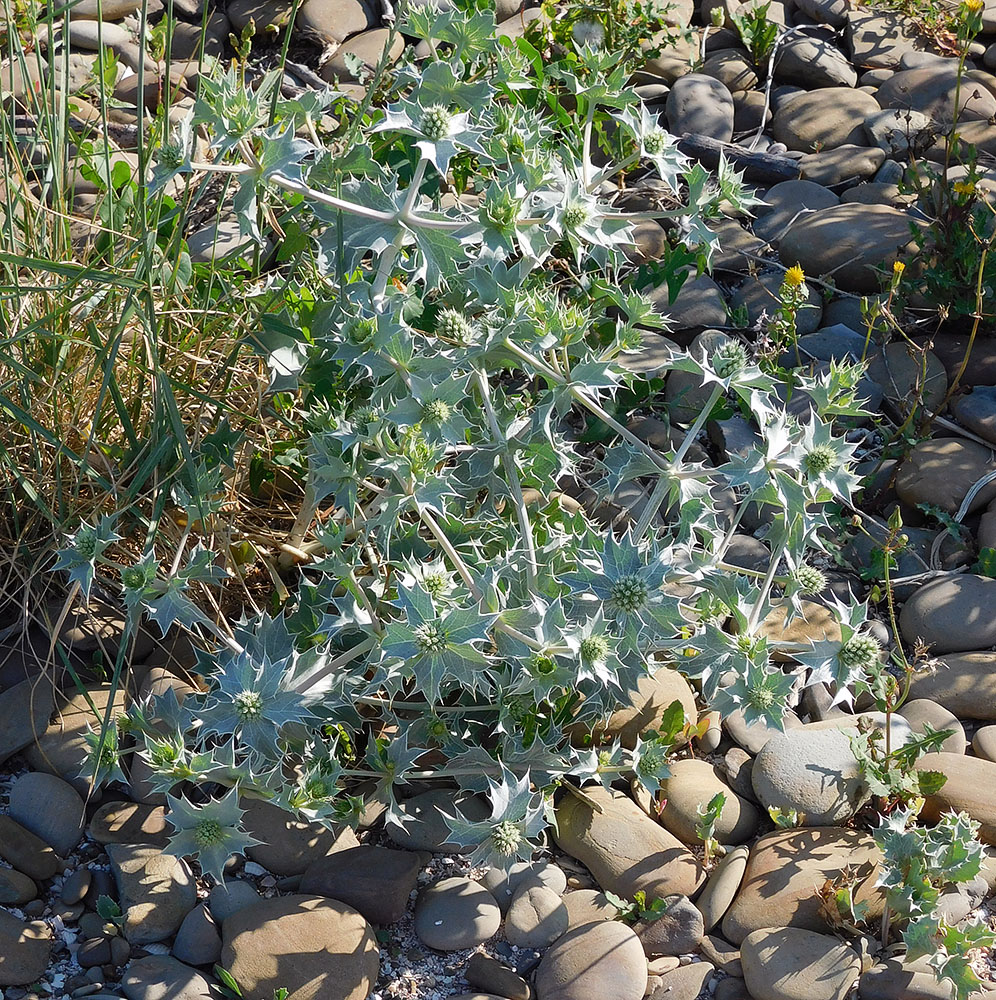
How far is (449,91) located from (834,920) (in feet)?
4.97

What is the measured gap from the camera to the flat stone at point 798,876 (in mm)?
1944

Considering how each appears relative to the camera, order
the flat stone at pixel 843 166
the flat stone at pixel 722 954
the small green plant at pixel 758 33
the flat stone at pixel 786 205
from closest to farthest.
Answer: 1. the flat stone at pixel 722 954
2. the flat stone at pixel 786 205
3. the flat stone at pixel 843 166
4. the small green plant at pixel 758 33

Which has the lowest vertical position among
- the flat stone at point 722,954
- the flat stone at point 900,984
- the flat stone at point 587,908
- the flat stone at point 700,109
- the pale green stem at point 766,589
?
the flat stone at point 722,954

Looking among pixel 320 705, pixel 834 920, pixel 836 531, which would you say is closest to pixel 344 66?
pixel 836 531

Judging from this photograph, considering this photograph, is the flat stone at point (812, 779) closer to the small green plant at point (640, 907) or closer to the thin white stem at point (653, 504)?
the small green plant at point (640, 907)

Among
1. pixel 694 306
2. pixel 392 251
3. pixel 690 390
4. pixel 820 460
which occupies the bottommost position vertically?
pixel 690 390

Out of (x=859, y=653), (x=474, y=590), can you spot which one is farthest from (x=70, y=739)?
(x=859, y=653)

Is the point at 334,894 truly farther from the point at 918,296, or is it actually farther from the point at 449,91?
the point at 918,296

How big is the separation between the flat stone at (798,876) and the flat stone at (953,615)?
52 cm

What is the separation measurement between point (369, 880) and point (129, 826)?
1.50ft

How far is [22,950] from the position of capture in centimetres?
181

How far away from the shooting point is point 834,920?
6.24 feet

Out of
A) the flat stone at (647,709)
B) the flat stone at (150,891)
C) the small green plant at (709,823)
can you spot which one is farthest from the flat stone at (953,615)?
the flat stone at (150,891)

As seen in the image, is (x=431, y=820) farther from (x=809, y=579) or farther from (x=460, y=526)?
(x=809, y=579)
